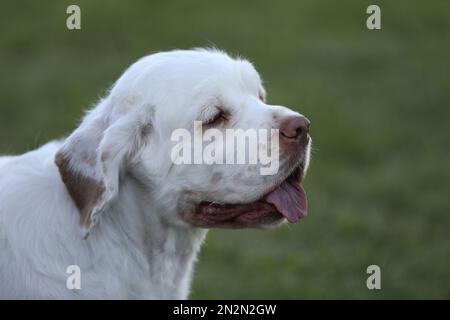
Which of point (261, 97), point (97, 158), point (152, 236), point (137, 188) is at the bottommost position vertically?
point (152, 236)

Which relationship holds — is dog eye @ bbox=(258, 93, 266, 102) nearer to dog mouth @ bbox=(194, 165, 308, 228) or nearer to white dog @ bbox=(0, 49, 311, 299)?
white dog @ bbox=(0, 49, 311, 299)

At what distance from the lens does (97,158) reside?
4.11 meters

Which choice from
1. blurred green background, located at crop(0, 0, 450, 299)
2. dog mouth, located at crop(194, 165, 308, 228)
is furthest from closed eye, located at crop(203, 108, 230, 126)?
blurred green background, located at crop(0, 0, 450, 299)

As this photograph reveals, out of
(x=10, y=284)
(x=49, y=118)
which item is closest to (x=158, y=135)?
(x=10, y=284)

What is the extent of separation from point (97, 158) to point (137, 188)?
33 centimetres

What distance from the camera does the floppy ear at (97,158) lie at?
13.5 ft

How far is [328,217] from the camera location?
8.09 m

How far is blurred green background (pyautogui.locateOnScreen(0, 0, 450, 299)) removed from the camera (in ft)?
23.3

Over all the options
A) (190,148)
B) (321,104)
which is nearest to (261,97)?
(190,148)

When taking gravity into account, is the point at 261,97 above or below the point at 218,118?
above

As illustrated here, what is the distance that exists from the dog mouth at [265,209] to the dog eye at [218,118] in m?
0.40

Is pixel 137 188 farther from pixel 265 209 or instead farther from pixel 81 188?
pixel 265 209

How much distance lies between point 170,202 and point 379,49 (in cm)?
827
